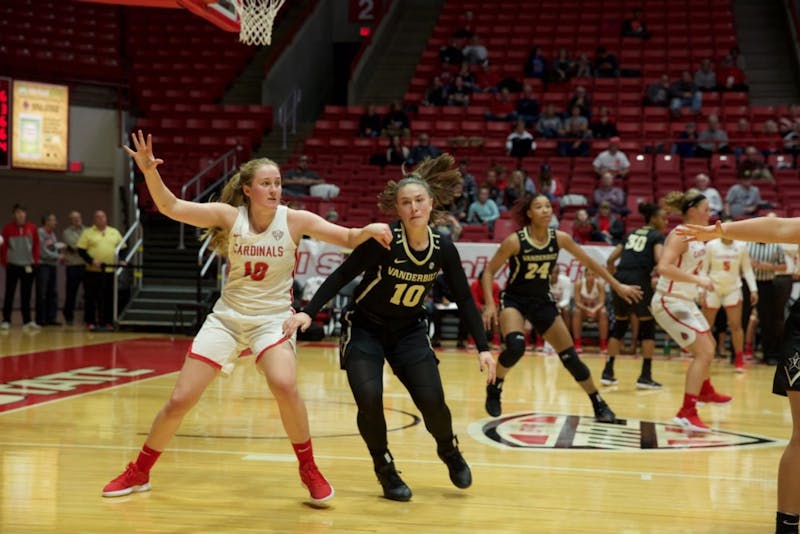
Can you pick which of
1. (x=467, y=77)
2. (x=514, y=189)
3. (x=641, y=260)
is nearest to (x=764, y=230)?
(x=641, y=260)

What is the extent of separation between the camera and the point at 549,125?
1916cm

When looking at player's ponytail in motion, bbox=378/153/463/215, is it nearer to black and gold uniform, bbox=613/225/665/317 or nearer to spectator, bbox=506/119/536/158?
black and gold uniform, bbox=613/225/665/317

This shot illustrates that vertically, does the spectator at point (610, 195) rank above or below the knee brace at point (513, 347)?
above

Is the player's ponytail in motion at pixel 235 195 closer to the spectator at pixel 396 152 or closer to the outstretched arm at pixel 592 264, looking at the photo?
the outstretched arm at pixel 592 264

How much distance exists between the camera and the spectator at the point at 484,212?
16266 mm

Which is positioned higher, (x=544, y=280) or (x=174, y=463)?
(x=544, y=280)

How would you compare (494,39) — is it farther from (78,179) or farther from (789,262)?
(789,262)

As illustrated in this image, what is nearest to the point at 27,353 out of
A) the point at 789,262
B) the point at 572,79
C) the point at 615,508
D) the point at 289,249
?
the point at 289,249

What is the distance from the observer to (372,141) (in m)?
19.5

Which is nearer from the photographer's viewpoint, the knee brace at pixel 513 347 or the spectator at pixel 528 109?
the knee brace at pixel 513 347

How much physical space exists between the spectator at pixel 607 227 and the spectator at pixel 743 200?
1.74 meters

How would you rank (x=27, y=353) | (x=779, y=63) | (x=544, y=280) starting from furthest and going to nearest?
(x=779, y=63) < (x=27, y=353) < (x=544, y=280)

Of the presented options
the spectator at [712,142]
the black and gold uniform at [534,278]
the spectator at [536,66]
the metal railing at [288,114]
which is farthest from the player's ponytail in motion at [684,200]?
the metal railing at [288,114]

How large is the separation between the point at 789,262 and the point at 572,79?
8608 millimetres
